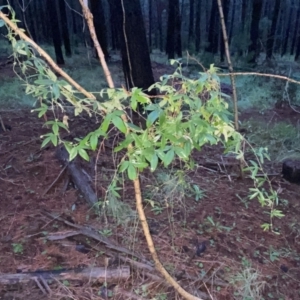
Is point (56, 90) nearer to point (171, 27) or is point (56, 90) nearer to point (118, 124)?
point (118, 124)

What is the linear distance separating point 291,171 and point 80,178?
2.30 m

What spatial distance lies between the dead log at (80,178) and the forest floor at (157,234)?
7 centimetres

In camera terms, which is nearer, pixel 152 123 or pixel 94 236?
pixel 152 123

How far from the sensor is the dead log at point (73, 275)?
2.50m

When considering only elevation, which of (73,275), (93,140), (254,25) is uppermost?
(93,140)

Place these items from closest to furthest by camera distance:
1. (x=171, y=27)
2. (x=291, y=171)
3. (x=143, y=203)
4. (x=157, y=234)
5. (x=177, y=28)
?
(x=157, y=234), (x=143, y=203), (x=291, y=171), (x=171, y=27), (x=177, y=28)

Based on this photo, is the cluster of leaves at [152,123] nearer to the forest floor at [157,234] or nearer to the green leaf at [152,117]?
the green leaf at [152,117]

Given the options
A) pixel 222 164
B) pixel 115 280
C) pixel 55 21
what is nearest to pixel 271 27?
pixel 55 21

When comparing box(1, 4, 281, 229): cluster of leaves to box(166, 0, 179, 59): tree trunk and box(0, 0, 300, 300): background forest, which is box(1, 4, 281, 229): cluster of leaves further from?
box(166, 0, 179, 59): tree trunk

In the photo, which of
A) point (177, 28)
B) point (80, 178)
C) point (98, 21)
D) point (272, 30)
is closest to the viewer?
point (80, 178)

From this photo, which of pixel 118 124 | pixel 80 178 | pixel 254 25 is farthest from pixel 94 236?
pixel 254 25

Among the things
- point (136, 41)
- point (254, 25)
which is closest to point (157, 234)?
point (136, 41)

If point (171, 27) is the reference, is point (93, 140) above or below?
above

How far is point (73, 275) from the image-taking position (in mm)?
2537
